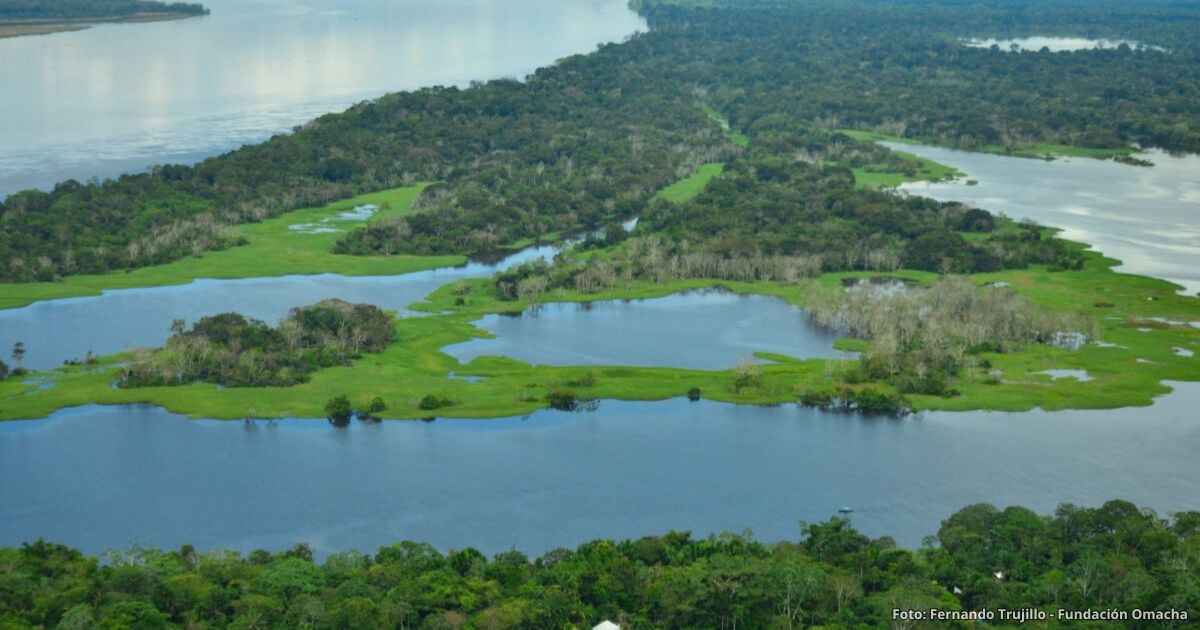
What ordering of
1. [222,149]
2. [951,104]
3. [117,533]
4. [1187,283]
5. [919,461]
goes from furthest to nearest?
[951,104]
[222,149]
[1187,283]
[919,461]
[117,533]

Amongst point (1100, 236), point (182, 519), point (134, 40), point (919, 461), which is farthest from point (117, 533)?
point (134, 40)

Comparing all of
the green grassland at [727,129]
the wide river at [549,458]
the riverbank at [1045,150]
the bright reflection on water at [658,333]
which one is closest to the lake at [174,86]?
the green grassland at [727,129]

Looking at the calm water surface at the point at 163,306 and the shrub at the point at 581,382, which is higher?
the shrub at the point at 581,382

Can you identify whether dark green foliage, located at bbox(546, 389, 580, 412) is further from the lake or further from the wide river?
the lake

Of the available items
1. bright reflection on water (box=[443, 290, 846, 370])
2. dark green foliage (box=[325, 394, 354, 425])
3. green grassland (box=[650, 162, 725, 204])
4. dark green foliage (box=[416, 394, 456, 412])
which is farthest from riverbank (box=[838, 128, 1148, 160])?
dark green foliage (box=[325, 394, 354, 425])

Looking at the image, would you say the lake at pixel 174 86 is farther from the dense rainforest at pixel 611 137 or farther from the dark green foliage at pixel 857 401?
the dark green foliage at pixel 857 401

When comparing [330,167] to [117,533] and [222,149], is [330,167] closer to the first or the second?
[222,149]
